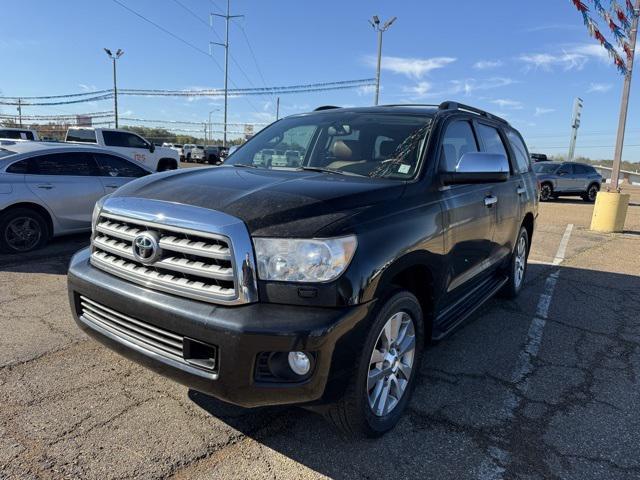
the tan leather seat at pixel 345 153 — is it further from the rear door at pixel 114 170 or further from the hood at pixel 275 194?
the rear door at pixel 114 170

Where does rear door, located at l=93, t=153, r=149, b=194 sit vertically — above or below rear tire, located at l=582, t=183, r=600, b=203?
above

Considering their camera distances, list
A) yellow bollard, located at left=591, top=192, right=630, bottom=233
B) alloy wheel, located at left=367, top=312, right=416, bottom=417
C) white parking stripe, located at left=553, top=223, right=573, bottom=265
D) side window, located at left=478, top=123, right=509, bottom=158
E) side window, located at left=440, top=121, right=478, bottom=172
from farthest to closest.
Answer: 1. yellow bollard, located at left=591, top=192, right=630, bottom=233
2. white parking stripe, located at left=553, top=223, right=573, bottom=265
3. side window, located at left=478, top=123, right=509, bottom=158
4. side window, located at left=440, top=121, right=478, bottom=172
5. alloy wheel, located at left=367, top=312, right=416, bottom=417

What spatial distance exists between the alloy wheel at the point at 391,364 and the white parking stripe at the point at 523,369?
22.9 inches

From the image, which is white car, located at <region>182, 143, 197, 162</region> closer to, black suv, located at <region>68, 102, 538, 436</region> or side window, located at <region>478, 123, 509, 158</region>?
side window, located at <region>478, 123, 509, 158</region>

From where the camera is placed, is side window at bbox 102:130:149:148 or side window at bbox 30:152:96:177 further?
side window at bbox 102:130:149:148

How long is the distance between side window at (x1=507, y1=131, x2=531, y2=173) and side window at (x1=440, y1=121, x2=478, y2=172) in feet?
4.82

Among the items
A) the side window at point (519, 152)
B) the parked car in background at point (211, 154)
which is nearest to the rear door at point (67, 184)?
the side window at point (519, 152)

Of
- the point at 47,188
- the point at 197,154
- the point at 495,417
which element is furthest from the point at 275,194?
the point at 197,154

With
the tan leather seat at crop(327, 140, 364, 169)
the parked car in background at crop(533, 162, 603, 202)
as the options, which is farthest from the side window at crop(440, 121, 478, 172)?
the parked car in background at crop(533, 162, 603, 202)

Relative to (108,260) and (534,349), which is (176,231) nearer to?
(108,260)

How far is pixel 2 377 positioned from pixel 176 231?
6.28 feet

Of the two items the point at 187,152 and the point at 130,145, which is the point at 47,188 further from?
the point at 187,152

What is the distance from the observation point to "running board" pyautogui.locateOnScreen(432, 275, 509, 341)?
10.7ft

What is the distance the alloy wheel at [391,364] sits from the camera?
260 centimetres
